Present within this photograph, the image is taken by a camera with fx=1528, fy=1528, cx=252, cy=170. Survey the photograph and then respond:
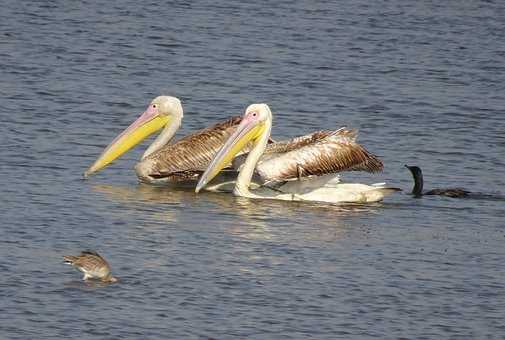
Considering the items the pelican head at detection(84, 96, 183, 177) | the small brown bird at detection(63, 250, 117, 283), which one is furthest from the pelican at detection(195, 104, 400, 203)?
the small brown bird at detection(63, 250, 117, 283)

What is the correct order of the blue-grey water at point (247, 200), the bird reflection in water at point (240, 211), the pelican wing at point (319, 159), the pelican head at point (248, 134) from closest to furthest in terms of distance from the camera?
the blue-grey water at point (247, 200) < the bird reflection in water at point (240, 211) < the pelican wing at point (319, 159) < the pelican head at point (248, 134)

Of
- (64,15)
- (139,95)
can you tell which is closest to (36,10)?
(64,15)

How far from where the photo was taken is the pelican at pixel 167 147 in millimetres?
11891

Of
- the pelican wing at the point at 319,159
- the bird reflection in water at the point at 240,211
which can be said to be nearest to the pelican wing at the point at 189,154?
the bird reflection in water at the point at 240,211

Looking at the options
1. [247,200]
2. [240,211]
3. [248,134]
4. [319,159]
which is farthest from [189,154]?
[240,211]

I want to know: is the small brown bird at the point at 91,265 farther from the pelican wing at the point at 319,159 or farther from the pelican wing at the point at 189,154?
the pelican wing at the point at 189,154

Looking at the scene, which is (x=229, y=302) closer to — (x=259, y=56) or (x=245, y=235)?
(x=245, y=235)

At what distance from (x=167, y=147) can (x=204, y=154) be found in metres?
0.35

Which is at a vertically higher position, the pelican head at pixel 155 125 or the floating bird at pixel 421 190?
the pelican head at pixel 155 125

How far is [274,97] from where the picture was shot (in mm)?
15516

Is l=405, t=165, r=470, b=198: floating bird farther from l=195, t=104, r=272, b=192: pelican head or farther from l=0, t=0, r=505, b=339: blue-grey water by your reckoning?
l=195, t=104, r=272, b=192: pelican head

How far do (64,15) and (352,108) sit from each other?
592 centimetres

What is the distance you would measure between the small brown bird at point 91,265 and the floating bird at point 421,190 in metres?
3.84

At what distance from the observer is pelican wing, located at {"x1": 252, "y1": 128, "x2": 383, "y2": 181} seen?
11.3m
